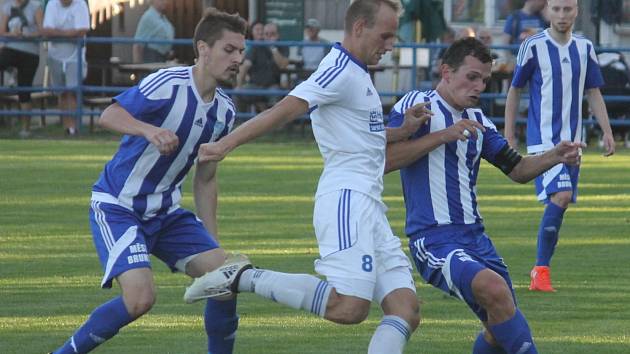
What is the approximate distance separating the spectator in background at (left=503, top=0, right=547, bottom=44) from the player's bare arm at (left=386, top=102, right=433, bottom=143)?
622 inches

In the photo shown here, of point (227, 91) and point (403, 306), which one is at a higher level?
point (403, 306)

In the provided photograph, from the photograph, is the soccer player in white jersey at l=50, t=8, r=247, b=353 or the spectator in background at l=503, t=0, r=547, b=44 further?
the spectator in background at l=503, t=0, r=547, b=44

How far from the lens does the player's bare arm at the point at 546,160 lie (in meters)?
7.75

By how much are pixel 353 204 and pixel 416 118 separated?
622mm

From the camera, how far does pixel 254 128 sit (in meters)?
6.85

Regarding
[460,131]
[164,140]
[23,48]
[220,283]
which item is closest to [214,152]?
[164,140]

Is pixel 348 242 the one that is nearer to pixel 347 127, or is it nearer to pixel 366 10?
pixel 347 127

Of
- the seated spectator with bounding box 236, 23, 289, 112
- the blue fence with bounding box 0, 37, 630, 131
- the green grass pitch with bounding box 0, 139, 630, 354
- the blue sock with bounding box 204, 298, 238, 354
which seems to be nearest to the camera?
the blue sock with bounding box 204, 298, 238, 354

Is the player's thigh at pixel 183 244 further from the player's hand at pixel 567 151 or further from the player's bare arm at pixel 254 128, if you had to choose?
the player's hand at pixel 567 151

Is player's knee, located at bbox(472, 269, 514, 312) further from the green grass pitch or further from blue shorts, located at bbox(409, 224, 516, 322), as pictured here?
the green grass pitch

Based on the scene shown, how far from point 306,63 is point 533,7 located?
11.4 ft

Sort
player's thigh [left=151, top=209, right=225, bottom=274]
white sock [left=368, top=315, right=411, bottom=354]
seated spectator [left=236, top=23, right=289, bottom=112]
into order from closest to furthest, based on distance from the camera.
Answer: white sock [left=368, top=315, right=411, bottom=354]
player's thigh [left=151, top=209, right=225, bottom=274]
seated spectator [left=236, top=23, right=289, bottom=112]

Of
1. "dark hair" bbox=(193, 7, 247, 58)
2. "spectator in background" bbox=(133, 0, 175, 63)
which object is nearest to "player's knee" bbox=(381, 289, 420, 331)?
"dark hair" bbox=(193, 7, 247, 58)

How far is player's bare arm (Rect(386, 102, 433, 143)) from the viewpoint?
293 inches
